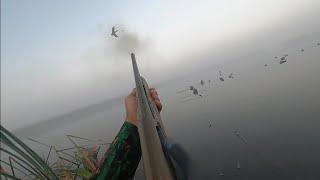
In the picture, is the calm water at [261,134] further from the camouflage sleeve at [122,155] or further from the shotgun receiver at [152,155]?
the shotgun receiver at [152,155]

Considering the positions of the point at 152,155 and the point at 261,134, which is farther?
the point at 261,134

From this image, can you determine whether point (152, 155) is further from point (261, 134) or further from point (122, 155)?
point (261, 134)

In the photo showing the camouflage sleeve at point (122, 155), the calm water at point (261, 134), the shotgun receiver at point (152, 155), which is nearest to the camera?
the shotgun receiver at point (152, 155)

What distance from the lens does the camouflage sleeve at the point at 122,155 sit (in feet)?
8.52

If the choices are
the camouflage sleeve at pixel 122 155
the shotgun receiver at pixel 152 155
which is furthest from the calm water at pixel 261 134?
the shotgun receiver at pixel 152 155

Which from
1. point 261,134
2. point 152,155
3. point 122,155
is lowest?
point 261,134

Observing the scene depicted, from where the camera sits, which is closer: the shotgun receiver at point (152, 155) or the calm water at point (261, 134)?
the shotgun receiver at point (152, 155)

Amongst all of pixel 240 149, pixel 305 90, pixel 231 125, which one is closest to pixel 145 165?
pixel 240 149

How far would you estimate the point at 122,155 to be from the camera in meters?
2.62

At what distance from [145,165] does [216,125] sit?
64.3 metres

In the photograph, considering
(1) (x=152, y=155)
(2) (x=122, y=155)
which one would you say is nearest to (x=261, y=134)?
(2) (x=122, y=155)

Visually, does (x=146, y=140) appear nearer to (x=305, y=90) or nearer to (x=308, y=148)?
(x=308, y=148)

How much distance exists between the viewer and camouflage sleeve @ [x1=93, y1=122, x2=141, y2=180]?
8.52ft

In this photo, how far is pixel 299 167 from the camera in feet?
117
